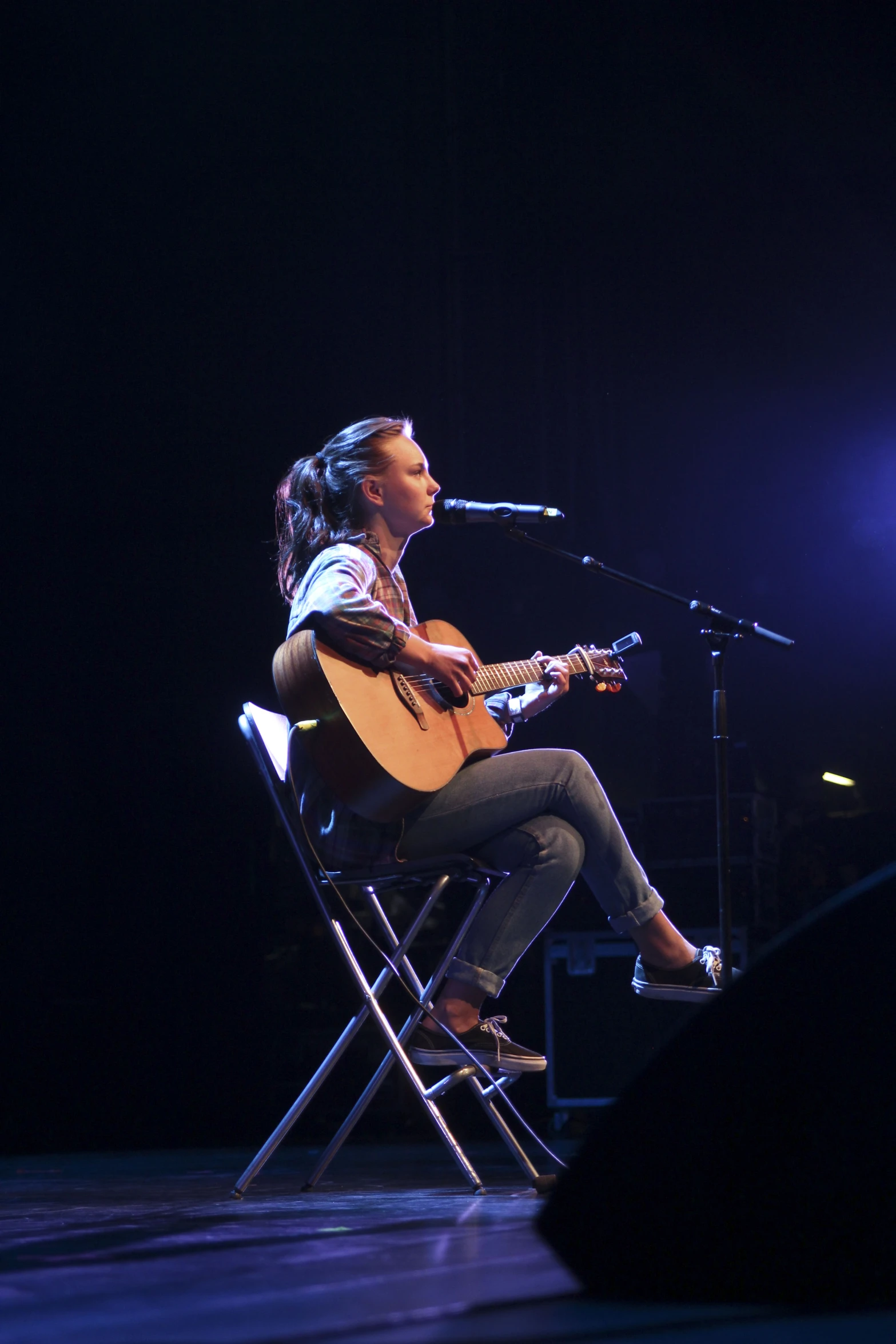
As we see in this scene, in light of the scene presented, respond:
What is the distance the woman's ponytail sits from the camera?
2.45 meters

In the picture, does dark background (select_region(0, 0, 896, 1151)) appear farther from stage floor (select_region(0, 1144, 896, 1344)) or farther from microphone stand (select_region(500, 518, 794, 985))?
stage floor (select_region(0, 1144, 896, 1344))

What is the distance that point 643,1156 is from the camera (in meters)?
0.66

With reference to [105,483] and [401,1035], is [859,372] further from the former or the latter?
[401,1035]

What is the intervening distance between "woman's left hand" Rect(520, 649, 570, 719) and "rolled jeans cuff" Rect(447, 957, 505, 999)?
58cm

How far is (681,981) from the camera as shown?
204cm

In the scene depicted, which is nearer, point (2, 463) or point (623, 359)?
point (2, 463)

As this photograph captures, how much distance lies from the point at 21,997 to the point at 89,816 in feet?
2.14

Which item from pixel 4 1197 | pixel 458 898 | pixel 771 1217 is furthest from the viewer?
pixel 458 898

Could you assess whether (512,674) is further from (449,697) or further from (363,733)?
(363,733)

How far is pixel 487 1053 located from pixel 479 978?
0.12 meters

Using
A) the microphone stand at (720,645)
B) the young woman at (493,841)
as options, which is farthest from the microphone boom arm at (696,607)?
the young woman at (493,841)

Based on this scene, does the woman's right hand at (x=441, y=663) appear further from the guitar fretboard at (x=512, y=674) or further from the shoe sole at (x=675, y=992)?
the shoe sole at (x=675, y=992)

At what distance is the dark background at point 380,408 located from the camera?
4.07 metres

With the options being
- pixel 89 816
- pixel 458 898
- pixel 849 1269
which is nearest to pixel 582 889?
pixel 458 898
